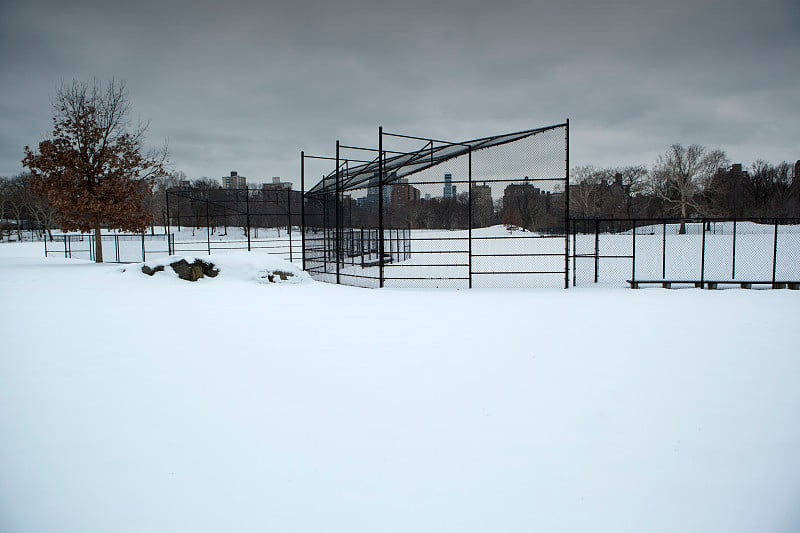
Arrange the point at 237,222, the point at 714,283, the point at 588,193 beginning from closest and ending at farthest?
the point at 714,283 → the point at 237,222 → the point at 588,193

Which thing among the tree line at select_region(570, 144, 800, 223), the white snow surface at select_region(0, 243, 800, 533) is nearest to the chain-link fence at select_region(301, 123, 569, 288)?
the white snow surface at select_region(0, 243, 800, 533)

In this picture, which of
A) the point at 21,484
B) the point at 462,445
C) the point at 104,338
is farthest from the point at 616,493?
the point at 104,338

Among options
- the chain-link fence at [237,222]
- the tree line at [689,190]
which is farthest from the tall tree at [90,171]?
the tree line at [689,190]

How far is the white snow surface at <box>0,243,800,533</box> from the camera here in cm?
257

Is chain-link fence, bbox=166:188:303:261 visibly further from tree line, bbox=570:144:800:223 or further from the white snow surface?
tree line, bbox=570:144:800:223

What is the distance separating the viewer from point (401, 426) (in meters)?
3.59

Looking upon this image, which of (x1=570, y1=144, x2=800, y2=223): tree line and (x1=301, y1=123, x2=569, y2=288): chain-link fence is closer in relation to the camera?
(x1=301, y1=123, x2=569, y2=288): chain-link fence

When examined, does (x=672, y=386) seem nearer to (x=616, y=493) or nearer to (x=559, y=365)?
(x=559, y=365)

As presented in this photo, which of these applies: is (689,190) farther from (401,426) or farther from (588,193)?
(401,426)

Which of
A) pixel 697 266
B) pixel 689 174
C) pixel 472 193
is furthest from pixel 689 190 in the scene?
pixel 472 193

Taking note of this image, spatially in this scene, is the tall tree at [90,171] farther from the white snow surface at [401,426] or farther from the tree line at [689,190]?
the tree line at [689,190]

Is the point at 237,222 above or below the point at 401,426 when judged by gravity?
above

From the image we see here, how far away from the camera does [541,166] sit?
10930 millimetres

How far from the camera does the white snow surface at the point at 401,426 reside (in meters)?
2.57
